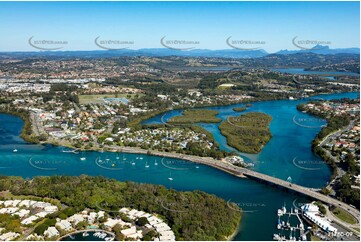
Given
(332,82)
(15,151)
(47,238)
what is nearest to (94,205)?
(47,238)

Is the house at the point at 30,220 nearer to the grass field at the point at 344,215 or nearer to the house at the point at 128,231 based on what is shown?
the house at the point at 128,231

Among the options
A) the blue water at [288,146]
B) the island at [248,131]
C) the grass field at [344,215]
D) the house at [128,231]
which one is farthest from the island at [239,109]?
the house at [128,231]

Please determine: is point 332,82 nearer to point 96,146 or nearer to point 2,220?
point 96,146

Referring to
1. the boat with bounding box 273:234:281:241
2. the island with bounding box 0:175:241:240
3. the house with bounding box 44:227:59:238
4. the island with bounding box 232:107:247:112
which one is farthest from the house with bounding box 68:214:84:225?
the island with bounding box 232:107:247:112

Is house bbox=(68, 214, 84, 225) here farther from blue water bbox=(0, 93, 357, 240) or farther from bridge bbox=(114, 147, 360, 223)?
bridge bbox=(114, 147, 360, 223)

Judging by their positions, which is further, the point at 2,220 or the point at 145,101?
the point at 145,101

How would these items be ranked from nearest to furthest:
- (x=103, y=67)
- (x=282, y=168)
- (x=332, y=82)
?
(x=282, y=168)
(x=332, y=82)
(x=103, y=67)
